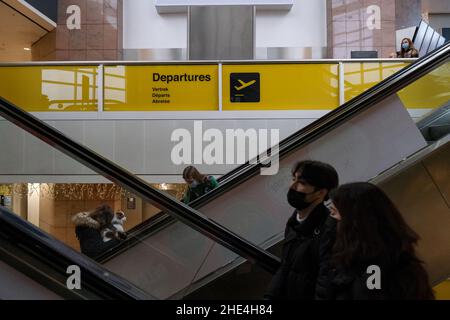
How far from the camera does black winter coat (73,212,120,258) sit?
11.8 feet

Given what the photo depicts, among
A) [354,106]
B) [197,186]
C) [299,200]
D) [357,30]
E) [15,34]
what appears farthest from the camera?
[15,34]

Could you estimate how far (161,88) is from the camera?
292 inches

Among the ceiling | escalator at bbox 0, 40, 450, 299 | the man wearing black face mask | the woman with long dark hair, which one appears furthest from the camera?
the ceiling

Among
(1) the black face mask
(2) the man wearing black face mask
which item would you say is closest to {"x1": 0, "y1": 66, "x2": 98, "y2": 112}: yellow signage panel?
(1) the black face mask

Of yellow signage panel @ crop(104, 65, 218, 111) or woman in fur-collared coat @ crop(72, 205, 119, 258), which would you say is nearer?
woman in fur-collared coat @ crop(72, 205, 119, 258)

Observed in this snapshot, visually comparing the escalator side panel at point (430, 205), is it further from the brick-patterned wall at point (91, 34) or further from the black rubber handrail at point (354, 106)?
the brick-patterned wall at point (91, 34)

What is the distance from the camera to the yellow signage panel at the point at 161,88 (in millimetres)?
7309

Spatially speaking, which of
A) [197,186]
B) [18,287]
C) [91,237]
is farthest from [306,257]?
[197,186]

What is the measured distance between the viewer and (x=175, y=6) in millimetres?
10211

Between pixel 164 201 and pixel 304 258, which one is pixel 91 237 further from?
pixel 304 258

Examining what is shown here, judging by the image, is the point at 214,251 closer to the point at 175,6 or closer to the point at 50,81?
the point at 50,81

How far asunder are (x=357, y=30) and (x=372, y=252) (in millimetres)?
8603

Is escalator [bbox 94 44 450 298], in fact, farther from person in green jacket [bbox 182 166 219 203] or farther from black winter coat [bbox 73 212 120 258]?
person in green jacket [bbox 182 166 219 203]

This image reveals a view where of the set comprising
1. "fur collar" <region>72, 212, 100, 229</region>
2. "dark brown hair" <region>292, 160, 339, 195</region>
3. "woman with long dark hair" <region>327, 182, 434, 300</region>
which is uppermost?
"dark brown hair" <region>292, 160, 339, 195</region>
